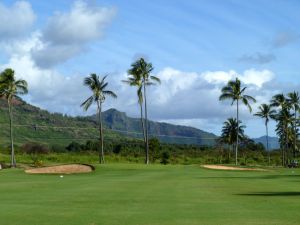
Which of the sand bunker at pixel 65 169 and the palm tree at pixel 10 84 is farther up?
the palm tree at pixel 10 84

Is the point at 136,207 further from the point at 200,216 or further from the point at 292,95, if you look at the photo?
the point at 292,95

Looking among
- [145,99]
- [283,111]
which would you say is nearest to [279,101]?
[283,111]

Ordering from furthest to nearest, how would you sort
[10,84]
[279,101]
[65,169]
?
[279,101] → [10,84] → [65,169]

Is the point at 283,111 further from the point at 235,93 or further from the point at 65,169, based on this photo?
the point at 65,169

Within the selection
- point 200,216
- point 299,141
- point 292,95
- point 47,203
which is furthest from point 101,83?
point 299,141

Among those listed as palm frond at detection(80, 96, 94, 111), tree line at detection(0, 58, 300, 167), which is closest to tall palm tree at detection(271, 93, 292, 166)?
tree line at detection(0, 58, 300, 167)

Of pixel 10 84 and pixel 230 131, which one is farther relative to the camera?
pixel 230 131

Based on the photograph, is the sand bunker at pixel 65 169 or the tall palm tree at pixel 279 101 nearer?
the sand bunker at pixel 65 169

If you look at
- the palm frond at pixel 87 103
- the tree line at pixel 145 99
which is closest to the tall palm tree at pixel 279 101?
the tree line at pixel 145 99

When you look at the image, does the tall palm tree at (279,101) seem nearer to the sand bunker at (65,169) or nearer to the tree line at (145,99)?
the tree line at (145,99)

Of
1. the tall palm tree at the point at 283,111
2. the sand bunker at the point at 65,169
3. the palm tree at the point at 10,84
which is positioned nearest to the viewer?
the sand bunker at the point at 65,169

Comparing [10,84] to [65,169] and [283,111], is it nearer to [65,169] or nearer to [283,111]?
[65,169]

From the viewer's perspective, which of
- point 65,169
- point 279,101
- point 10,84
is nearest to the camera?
point 65,169

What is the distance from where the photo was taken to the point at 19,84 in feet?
247
